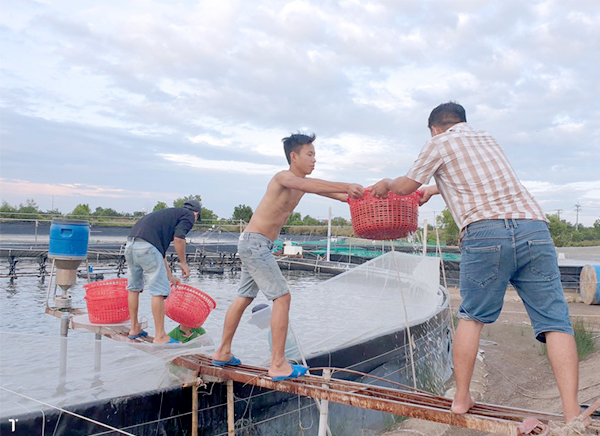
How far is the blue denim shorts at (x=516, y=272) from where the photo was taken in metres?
2.60

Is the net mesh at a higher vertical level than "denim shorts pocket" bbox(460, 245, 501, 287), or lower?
lower

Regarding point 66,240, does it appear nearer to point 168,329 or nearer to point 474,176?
point 168,329

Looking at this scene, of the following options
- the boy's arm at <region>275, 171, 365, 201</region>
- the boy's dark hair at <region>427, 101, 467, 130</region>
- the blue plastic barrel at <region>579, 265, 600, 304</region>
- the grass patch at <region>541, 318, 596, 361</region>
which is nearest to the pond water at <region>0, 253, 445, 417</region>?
the boy's arm at <region>275, 171, 365, 201</region>

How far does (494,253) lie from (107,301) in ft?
11.2

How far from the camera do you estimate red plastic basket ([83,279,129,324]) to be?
15.0ft

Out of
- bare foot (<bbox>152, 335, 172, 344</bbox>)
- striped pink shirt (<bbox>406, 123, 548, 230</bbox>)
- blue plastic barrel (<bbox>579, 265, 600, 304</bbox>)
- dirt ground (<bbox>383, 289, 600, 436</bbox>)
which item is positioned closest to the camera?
striped pink shirt (<bbox>406, 123, 548, 230</bbox>)

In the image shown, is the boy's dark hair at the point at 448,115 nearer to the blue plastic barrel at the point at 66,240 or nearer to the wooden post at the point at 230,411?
the wooden post at the point at 230,411

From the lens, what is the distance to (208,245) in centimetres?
2292

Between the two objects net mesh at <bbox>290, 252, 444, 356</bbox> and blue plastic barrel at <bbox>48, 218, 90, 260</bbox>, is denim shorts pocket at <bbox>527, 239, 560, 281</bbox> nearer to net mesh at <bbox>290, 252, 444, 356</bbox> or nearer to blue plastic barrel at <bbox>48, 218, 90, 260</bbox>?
net mesh at <bbox>290, 252, 444, 356</bbox>

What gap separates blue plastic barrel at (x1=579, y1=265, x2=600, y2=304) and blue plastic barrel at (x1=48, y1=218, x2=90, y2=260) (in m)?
14.0

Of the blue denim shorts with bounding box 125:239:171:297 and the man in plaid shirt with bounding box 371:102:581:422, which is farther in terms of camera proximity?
the blue denim shorts with bounding box 125:239:171:297

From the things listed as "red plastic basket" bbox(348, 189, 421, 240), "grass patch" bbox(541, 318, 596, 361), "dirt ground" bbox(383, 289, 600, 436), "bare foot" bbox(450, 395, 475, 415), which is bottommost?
"dirt ground" bbox(383, 289, 600, 436)

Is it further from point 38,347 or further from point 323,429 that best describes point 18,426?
point 323,429

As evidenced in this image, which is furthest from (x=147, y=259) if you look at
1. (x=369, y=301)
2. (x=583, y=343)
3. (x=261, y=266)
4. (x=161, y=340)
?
(x=583, y=343)
